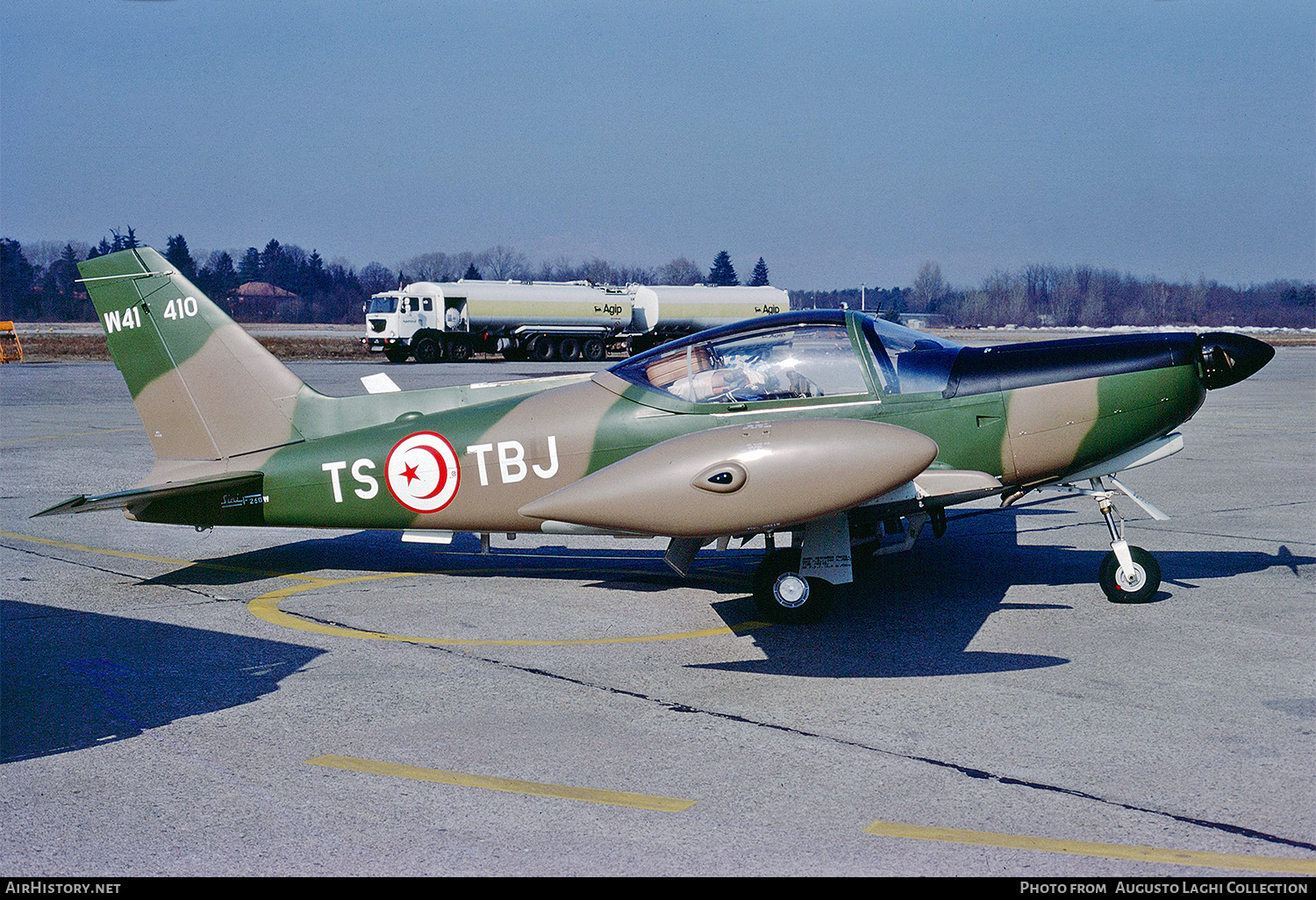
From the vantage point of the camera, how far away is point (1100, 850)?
4.03 meters

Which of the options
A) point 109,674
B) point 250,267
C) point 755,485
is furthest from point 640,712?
point 250,267

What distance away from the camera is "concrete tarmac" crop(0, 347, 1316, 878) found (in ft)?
13.5

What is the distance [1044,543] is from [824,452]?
15.6 feet

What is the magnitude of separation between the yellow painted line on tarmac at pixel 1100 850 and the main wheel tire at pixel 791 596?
3.20 metres

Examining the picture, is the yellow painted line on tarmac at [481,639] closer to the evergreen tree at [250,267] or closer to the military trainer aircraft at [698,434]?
the military trainer aircraft at [698,434]

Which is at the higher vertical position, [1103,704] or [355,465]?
[355,465]

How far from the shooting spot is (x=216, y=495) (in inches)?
338

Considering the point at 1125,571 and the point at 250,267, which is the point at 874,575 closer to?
the point at 1125,571

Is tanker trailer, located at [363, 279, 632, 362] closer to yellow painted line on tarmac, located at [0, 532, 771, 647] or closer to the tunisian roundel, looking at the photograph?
yellow painted line on tarmac, located at [0, 532, 771, 647]

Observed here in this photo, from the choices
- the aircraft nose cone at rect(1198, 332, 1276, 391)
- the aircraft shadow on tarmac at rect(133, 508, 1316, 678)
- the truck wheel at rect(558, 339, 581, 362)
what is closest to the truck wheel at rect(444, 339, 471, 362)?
the truck wheel at rect(558, 339, 581, 362)

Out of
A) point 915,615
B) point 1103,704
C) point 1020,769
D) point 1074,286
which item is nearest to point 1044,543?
point 915,615

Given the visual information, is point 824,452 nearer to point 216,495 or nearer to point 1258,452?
point 216,495

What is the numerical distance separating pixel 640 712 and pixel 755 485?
143 centimetres
